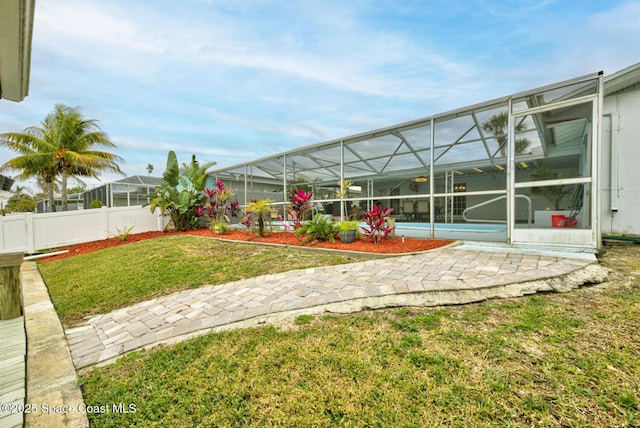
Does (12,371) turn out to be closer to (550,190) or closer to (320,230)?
(320,230)

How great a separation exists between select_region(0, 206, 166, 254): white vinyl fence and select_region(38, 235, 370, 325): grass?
284 centimetres

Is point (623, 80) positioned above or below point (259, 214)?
above

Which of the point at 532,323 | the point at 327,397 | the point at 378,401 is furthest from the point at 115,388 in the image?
the point at 532,323

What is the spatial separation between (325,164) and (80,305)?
9265mm

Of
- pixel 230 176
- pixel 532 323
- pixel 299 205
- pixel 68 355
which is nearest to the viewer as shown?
pixel 532 323

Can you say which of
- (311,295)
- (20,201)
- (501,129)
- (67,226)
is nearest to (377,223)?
(311,295)

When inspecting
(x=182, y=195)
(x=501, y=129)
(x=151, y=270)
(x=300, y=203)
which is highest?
(x=501, y=129)

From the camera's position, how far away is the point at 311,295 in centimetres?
322

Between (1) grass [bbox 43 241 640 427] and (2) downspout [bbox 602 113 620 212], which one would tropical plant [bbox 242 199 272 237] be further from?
(2) downspout [bbox 602 113 620 212]

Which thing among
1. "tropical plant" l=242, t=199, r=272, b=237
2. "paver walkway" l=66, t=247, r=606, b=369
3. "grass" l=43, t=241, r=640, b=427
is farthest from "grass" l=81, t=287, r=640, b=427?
"tropical plant" l=242, t=199, r=272, b=237

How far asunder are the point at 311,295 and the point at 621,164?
28.6 feet

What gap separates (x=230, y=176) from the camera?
45.9ft

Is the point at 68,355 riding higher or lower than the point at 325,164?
lower

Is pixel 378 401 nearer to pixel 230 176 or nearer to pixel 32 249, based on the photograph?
pixel 32 249
